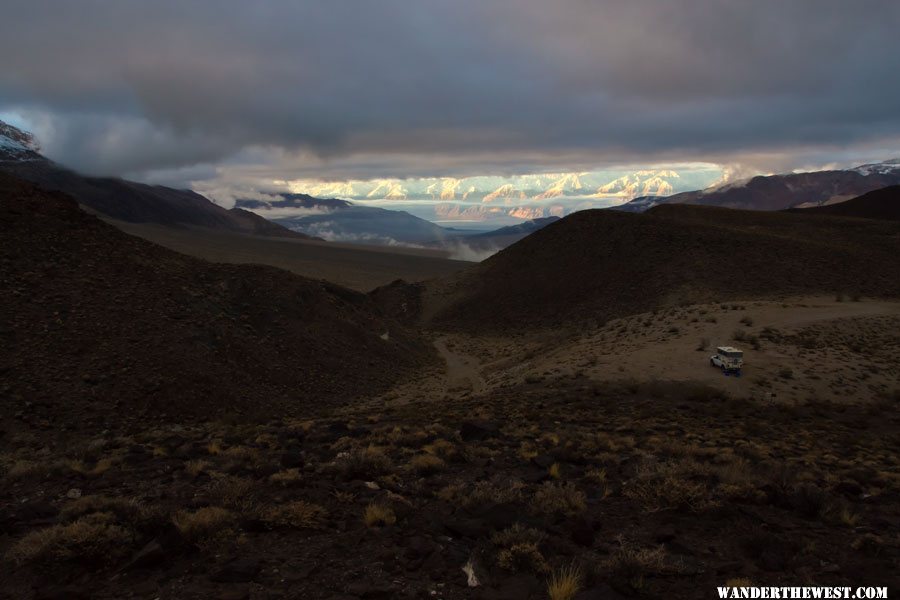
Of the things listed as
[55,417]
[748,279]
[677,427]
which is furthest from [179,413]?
[748,279]

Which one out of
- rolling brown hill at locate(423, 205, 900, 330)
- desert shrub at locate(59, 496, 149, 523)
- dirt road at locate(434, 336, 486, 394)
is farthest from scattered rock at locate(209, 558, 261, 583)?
rolling brown hill at locate(423, 205, 900, 330)

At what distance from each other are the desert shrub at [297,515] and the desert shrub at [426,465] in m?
3.31

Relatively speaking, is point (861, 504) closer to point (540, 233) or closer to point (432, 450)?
point (432, 450)

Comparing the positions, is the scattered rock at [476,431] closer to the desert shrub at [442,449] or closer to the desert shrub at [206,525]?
the desert shrub at [442,449]

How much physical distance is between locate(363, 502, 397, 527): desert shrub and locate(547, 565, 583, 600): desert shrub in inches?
122

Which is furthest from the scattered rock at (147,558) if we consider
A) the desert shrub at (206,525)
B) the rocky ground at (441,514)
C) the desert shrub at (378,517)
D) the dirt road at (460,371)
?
the dirt road at (460,371)

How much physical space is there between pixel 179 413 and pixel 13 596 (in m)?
18.2

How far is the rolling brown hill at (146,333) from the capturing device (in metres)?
23.0

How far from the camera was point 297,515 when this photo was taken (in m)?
9.02

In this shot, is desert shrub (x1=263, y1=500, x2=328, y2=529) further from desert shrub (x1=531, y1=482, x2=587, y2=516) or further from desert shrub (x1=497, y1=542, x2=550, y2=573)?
desert shrub (x1=531, y1=482, x2=587, y2=516)

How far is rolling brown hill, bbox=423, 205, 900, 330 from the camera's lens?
57031 mm

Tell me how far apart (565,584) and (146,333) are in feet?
91.0

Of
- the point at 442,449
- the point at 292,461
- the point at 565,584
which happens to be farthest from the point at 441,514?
the point at 292,461

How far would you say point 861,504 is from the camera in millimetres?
10531
